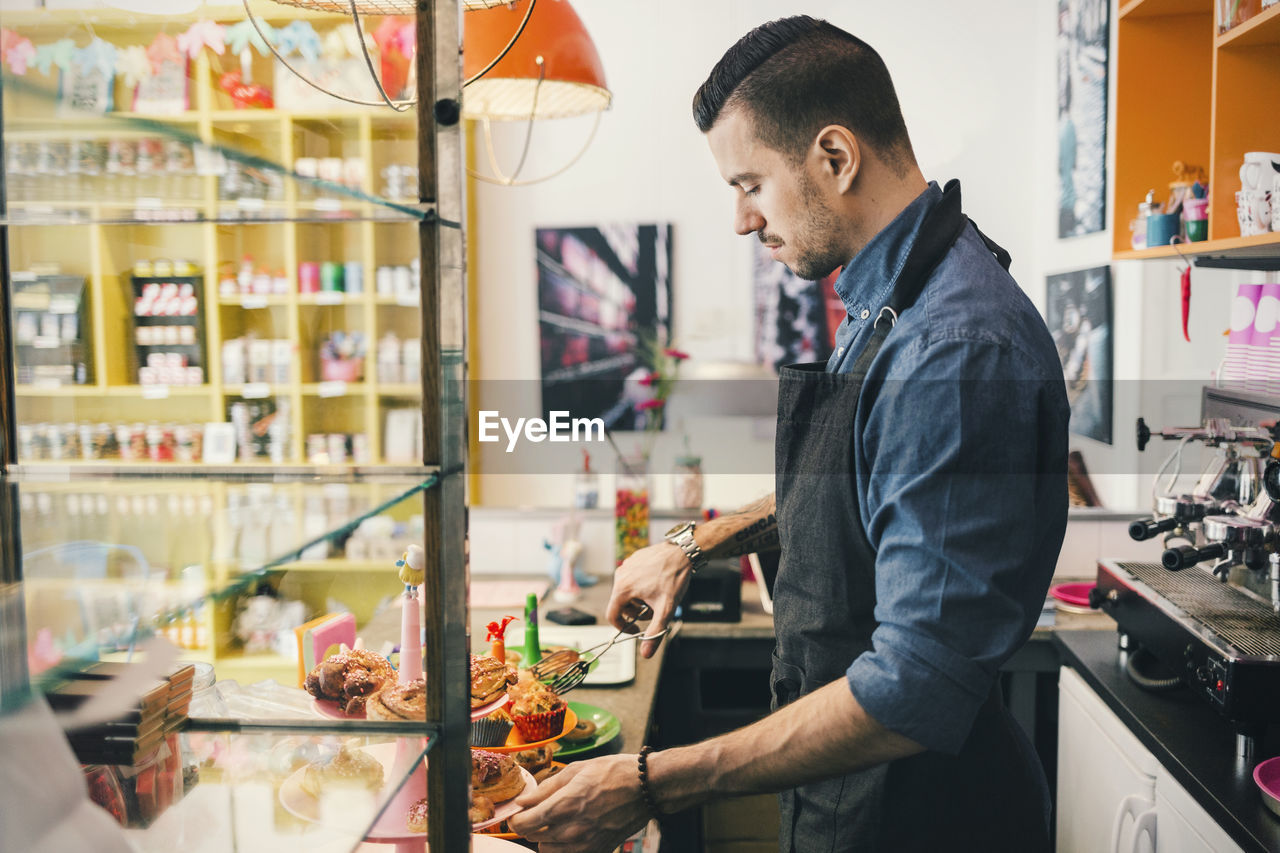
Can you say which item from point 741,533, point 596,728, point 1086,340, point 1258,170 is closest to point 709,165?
point 1086,340

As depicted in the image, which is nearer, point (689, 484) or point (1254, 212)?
point (1254, 212)

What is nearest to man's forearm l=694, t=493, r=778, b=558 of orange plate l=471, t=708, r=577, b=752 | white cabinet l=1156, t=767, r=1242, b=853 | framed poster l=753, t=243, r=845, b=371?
orange plate l=471, t=708, r=577, b=752

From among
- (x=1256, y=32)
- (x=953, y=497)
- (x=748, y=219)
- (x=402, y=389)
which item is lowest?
(x=953, y=497)

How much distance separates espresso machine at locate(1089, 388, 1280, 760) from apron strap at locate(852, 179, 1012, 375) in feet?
2.49

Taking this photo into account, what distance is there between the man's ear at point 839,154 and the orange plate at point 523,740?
916 millimetres

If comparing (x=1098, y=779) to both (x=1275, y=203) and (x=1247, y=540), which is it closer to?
(x=1247, y=540)

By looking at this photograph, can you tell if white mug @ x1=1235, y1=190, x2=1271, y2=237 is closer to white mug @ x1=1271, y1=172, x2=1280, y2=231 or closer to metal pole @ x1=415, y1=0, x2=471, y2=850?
white mug @ x1=1271, y1=172, x2=1280, y2=231

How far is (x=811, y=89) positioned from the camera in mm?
1237

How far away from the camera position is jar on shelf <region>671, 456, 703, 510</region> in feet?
10.2

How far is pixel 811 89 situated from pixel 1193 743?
A: 1.32 m

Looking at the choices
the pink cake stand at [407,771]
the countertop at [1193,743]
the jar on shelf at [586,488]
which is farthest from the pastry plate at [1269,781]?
the jar on shelf at [586,488]

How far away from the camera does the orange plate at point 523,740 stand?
144cm

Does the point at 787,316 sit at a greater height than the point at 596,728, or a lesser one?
greater

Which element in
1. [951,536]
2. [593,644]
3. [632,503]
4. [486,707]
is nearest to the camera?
[951,536]
